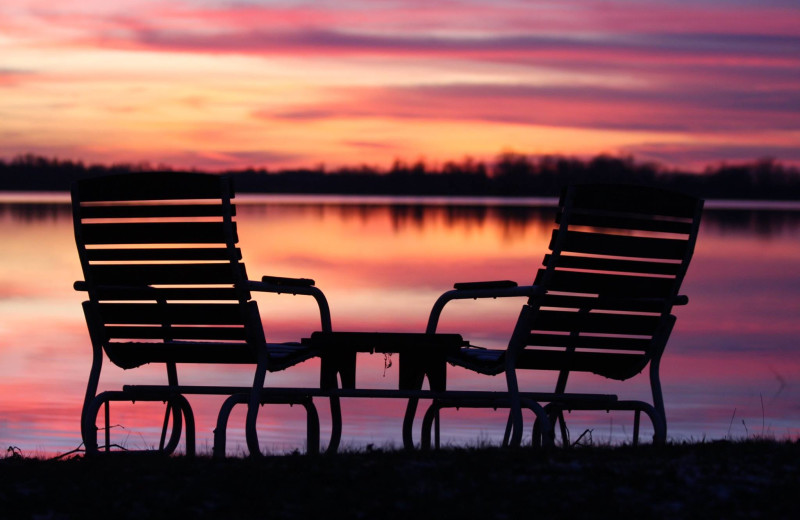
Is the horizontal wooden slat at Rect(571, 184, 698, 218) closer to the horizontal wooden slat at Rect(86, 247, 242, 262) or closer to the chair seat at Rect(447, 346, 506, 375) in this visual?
the chair seat at Rect(447, 346, 506, 375)

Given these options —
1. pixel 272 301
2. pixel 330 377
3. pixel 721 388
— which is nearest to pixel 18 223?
pixel 272 301

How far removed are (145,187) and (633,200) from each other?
219 cm

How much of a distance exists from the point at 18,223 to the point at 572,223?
51453 millimetres

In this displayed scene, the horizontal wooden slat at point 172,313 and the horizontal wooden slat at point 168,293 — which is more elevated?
the horizontal wooden slat at point 168,293

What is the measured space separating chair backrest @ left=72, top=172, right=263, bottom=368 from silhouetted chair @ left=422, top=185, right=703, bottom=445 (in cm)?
105

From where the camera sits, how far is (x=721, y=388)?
12.1 metres

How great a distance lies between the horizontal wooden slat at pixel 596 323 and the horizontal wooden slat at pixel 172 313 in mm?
1356

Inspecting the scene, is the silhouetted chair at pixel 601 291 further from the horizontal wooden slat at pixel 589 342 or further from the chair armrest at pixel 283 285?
the chair armrest at pixel 283 285

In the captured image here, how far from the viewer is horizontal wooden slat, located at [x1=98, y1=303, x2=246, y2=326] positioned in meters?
5.75

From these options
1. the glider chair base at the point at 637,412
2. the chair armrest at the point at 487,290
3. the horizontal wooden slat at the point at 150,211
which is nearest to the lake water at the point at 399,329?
the glider chair base at the point at 637,412

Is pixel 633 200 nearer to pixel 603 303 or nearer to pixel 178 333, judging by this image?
pixel 603 303

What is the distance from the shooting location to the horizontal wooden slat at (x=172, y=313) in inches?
226

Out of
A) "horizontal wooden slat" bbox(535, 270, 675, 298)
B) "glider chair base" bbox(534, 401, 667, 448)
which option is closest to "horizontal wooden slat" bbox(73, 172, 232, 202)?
"horizontal wooden slat" bbox(535, 270, 675, 298)

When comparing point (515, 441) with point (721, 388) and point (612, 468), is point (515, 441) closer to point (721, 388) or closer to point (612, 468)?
point (612, 468)
